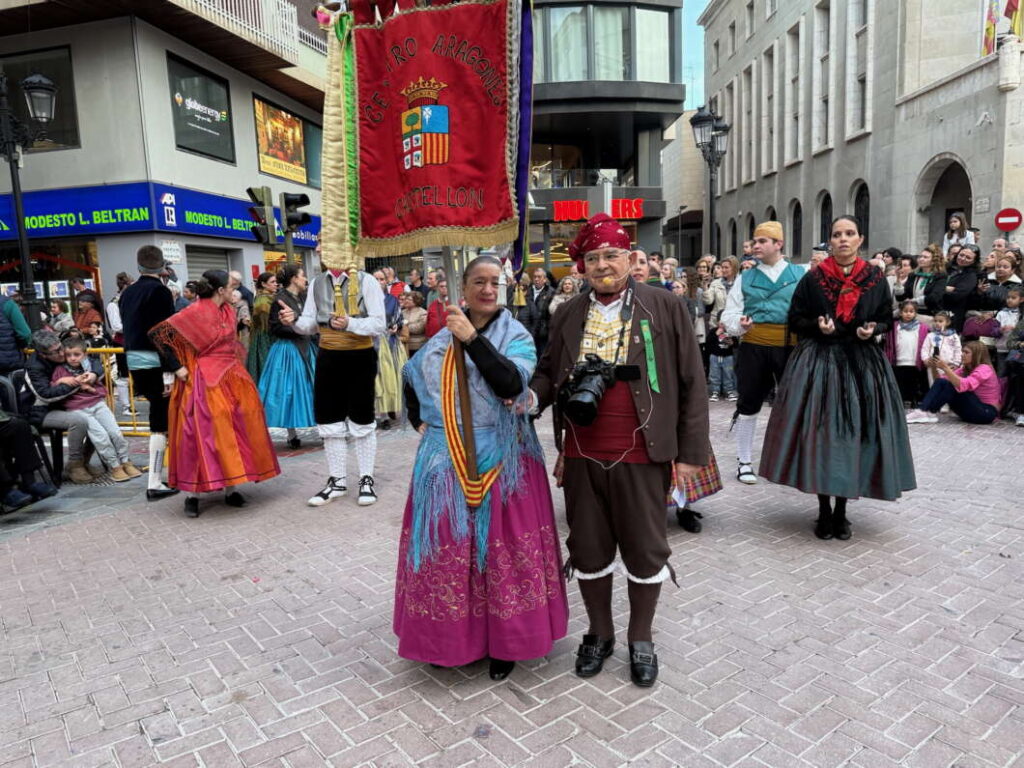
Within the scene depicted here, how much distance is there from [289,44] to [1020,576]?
19.1 meters

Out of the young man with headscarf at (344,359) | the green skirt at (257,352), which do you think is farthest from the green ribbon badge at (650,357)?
the green skirt at (257,352)

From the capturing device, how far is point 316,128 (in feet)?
69.1

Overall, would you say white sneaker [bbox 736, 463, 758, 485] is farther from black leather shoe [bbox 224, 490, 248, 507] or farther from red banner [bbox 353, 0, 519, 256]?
black leather shoe [bbox 224, 490, 248, 507]

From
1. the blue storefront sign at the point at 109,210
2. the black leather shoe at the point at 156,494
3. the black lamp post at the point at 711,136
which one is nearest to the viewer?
the black leather shoe at the point at 156,494

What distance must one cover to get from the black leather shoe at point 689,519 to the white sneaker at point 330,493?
2839 mm

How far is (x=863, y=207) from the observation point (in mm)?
26094

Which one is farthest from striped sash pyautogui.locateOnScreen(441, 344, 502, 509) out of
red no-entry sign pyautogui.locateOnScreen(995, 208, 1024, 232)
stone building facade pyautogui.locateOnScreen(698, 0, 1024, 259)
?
stone building facade pyautogui.locateOnScreen(698, 0, 1024, 259)

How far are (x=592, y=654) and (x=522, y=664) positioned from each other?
0.34 meters

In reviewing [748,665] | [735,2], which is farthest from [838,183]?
[748,665]

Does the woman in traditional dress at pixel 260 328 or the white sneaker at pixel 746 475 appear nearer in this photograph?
the white sneaker at pixel 746 475

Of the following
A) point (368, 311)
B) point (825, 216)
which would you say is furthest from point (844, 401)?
point (825, 216)

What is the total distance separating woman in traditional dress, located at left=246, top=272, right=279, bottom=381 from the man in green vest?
520cm

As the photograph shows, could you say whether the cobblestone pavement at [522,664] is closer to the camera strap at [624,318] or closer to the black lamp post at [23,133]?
the camera strap at [624,318]

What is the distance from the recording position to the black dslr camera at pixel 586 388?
2779 millimetres
